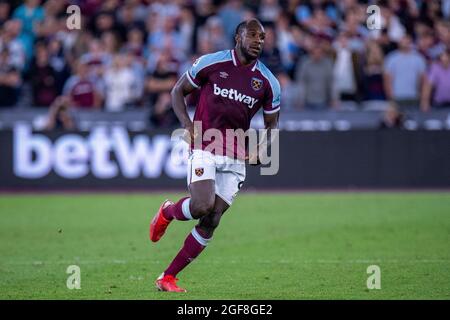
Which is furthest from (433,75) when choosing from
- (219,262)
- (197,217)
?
(197,217)

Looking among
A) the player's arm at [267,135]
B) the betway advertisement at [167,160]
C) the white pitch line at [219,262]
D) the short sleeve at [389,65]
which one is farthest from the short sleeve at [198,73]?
the short sleeve at [389,65]

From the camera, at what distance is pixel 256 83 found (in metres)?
9.02

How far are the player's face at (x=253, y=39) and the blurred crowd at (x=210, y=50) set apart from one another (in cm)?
1025

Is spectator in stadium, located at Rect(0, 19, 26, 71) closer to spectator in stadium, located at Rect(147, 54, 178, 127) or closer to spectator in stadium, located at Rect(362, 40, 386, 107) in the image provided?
spectator in stadium, located at Rect(147, 54, 178, 127)

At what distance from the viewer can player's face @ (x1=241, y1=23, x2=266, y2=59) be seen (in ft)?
28.7

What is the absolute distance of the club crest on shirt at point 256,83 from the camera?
29.5 feet

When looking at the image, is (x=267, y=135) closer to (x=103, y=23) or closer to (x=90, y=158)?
(x=90, y=158)

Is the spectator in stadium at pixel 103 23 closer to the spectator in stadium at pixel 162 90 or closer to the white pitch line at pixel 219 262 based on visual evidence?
the spectator in stadium at pixel 162 90

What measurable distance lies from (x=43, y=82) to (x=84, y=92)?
1012 mm

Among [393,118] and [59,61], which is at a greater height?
[59,61]

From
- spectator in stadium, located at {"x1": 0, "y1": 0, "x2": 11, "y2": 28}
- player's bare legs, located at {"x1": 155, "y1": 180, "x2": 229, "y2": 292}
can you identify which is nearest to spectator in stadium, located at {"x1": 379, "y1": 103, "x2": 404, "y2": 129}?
spectator in stadium, located at {"x1": 0, "y1": 0, "x2": 11, "y2": 28}

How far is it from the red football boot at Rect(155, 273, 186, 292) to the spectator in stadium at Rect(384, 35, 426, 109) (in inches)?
457
